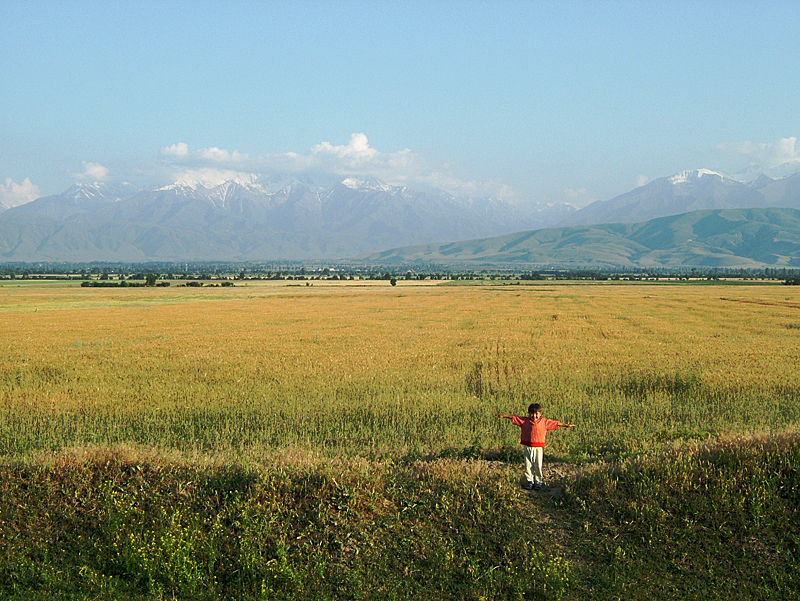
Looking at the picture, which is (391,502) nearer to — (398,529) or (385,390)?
(398,529)

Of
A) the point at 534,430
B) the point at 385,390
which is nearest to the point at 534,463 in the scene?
the point at 534,430

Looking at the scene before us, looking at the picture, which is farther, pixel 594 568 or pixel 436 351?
pixel 436 351

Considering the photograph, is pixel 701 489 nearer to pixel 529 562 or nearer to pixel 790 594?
pixel 790 594

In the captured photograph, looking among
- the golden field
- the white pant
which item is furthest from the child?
the golden field

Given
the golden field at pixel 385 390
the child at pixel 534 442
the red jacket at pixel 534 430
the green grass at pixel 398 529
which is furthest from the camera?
the golden field at pixel 385 390

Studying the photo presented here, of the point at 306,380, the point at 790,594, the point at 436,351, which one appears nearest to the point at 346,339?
the point at 436,351

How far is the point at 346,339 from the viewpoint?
3803cm

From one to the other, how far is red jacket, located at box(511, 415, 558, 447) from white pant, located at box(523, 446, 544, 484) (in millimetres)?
107

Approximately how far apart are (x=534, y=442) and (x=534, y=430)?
22cm

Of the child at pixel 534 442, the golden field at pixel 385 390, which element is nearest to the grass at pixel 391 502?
the golden field at pixel 385 390

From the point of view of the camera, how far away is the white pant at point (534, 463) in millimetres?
10062

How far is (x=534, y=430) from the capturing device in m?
10.4

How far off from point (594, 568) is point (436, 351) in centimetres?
2309

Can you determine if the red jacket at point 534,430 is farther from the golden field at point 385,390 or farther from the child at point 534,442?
the golden field at point 385,390
